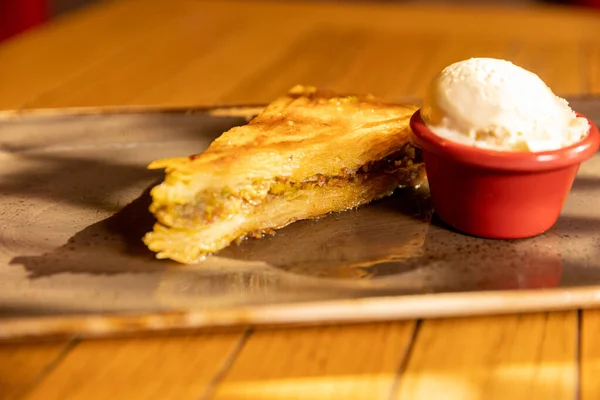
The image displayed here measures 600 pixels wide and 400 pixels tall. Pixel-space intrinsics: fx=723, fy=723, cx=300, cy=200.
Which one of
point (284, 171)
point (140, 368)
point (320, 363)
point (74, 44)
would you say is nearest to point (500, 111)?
point (284, 171)

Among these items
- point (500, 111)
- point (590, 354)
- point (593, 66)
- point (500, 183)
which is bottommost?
point (593, 66)

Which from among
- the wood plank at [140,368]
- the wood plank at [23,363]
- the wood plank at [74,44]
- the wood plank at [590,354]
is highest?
the wood plank at [74,44]

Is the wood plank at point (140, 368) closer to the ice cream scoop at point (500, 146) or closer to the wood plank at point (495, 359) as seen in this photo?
the wood plank at point (495, 359)

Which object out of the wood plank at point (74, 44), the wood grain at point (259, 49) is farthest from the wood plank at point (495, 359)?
the wood plank at point (74, 44)

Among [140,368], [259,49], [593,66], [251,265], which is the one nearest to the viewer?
[140,368]

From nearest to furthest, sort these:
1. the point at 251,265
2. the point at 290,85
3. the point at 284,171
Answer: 1. the point at 251,265
2. the point at 284,171
3. the point at 290,85

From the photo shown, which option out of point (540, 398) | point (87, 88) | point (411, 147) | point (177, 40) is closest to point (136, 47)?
point (177, 40)

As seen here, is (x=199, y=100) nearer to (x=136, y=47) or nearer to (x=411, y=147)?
(x=136, y=47)

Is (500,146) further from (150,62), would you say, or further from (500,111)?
(150,62)
